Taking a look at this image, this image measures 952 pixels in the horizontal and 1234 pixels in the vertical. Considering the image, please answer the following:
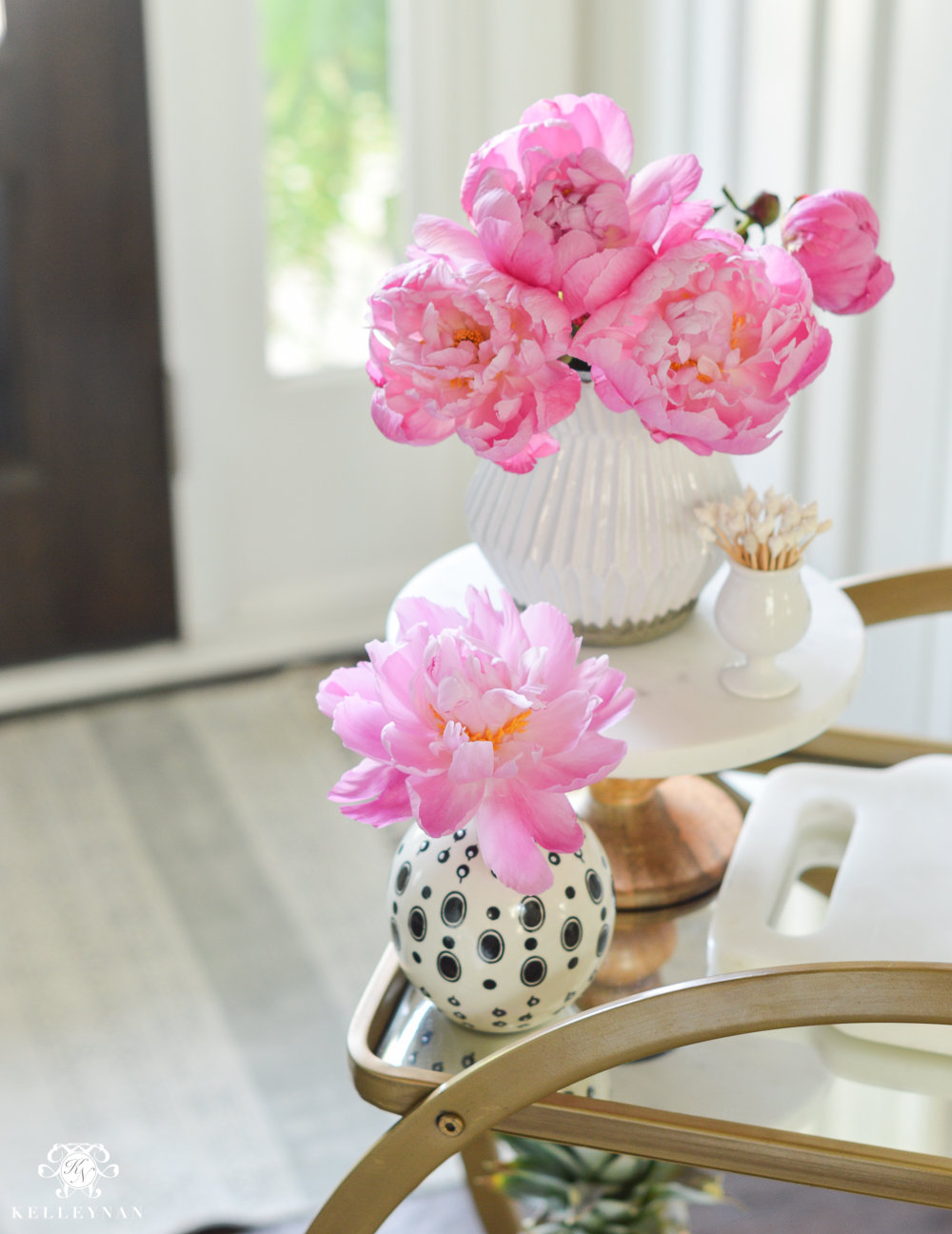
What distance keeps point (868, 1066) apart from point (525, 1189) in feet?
1.24

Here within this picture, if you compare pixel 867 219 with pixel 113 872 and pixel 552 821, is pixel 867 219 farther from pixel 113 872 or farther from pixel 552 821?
pixel 113 872

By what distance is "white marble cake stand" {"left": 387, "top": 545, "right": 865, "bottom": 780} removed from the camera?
2.66 ft

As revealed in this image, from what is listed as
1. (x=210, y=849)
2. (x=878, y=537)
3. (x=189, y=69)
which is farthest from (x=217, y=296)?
(x=878, y=537)

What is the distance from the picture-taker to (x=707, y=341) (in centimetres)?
72

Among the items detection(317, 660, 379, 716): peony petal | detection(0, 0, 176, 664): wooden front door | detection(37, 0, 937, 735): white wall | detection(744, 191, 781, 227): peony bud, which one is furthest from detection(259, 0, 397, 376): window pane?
detection(317, 660, 379, 716): peony petal

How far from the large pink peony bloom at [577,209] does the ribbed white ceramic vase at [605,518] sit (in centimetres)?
12

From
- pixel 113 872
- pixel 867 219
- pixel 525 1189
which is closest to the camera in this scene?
pixel 867 219

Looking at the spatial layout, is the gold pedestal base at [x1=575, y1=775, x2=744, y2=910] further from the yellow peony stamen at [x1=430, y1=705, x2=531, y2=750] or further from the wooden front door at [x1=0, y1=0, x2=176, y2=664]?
the wooden front door at [x1=0, y1=0, x2=176, y2=664]

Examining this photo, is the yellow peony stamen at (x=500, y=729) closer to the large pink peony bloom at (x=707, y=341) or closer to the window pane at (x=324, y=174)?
the large pink peony bloom at (x=707, y=341)

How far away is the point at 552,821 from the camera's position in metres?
0.69

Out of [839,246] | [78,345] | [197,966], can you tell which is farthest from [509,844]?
[78,345]

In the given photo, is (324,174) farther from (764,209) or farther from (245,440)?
(764,209)

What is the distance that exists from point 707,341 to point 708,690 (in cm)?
24

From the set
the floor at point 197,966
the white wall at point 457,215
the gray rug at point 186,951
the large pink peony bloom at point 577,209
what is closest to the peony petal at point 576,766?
the large pink peony bloom at point 577,209
